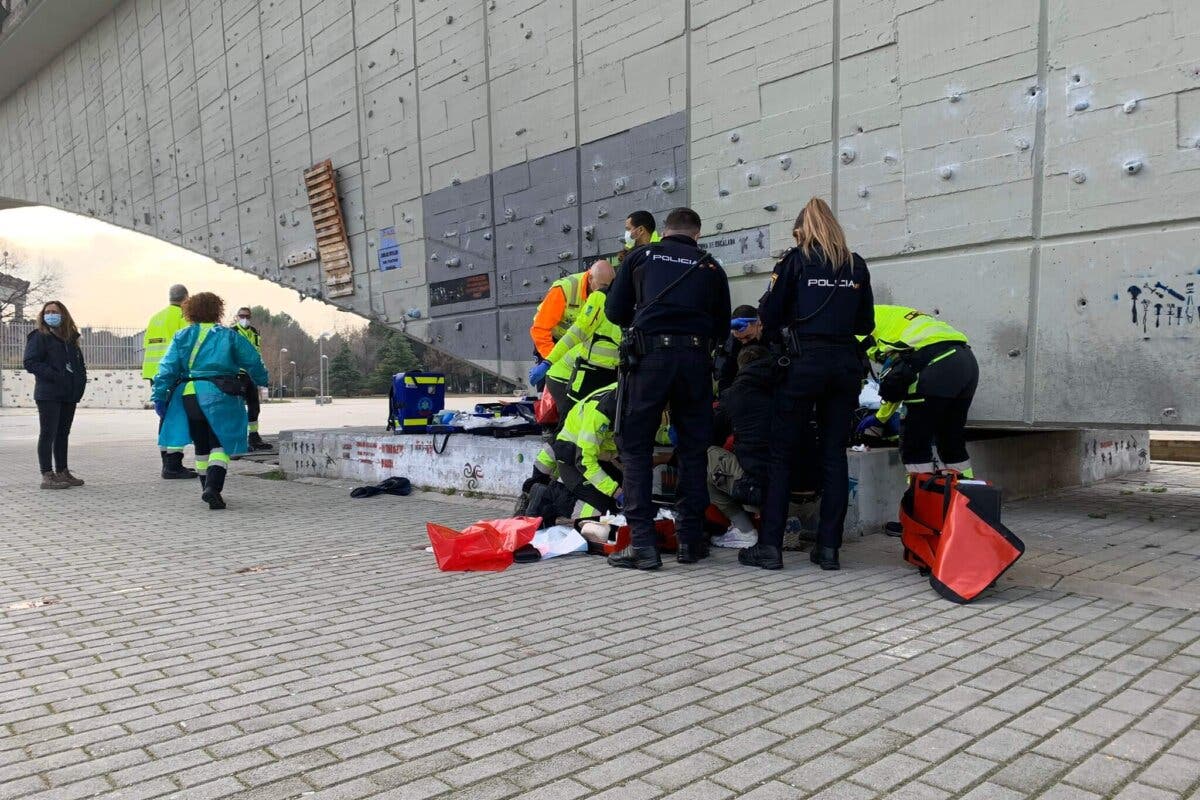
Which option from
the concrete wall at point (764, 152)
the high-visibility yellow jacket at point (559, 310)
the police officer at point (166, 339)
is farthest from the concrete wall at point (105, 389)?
the high-visibility yellow jacket at point (559, 310)

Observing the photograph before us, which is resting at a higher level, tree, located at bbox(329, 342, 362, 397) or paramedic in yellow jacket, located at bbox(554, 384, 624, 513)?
paramedic in yellow jacket, located at bbox(554, 384, 624, 513)

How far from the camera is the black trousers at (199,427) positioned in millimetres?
7539

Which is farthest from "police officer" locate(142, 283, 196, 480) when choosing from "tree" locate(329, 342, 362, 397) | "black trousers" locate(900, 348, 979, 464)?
"tree" locate(329, 342, 362, 397)

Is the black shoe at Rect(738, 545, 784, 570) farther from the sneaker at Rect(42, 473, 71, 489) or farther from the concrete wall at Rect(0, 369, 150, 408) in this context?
the concrete wall at Rect(0, 369, 150, 408)

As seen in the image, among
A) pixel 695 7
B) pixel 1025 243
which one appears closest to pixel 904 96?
pixel 1025 243

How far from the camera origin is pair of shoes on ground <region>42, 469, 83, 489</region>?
9156mm

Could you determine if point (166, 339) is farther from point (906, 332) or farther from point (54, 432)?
Result: point (906, 332)

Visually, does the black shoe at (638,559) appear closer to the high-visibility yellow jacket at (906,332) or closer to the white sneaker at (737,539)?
the white sneaker at (737,539)

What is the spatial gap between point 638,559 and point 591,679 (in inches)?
73.0

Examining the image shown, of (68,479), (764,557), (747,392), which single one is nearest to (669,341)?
(747,392)

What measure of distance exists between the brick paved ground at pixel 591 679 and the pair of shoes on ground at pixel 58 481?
13.4 feet

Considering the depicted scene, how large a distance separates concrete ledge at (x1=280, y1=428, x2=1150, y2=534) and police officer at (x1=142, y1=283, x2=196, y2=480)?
132 cm

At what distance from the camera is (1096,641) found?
138 inches

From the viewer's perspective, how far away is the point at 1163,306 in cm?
543
